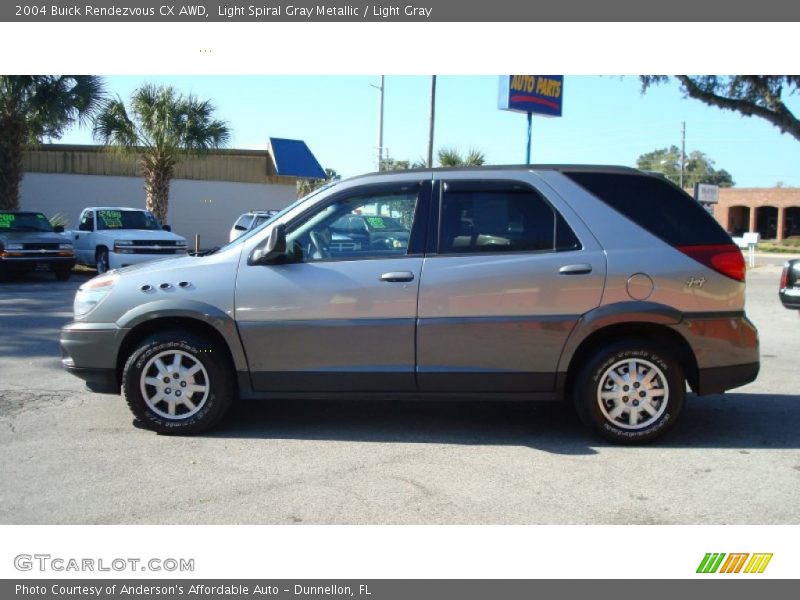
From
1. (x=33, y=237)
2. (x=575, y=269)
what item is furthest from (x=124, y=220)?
(x=575, y=269)

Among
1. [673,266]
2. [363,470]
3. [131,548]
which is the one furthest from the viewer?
[673,266]

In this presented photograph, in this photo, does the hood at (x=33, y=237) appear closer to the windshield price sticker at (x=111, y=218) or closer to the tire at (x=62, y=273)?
the tire at (x=62, y=273)

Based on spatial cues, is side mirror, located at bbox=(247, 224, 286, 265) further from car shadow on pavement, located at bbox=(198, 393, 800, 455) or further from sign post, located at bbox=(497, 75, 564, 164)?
sign post, located at bbox=(497, 75, 564, 164)

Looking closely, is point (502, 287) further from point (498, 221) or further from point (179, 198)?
point (179, 198)

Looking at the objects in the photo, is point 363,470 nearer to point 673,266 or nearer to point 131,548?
point 131,548

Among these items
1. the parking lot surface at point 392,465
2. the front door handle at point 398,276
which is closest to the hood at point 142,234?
the parking lot surface at point 392,465

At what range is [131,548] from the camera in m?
3.97

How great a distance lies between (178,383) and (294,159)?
2762cm

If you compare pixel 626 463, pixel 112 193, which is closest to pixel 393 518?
pixel 626 463

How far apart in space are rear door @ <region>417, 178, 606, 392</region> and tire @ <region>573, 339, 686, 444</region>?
12.5 inches

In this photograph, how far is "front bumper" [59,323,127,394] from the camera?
5691mm

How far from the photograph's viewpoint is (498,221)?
5625 millimetres

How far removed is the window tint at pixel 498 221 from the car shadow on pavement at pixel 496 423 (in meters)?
1.23

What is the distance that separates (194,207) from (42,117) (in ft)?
34.6
